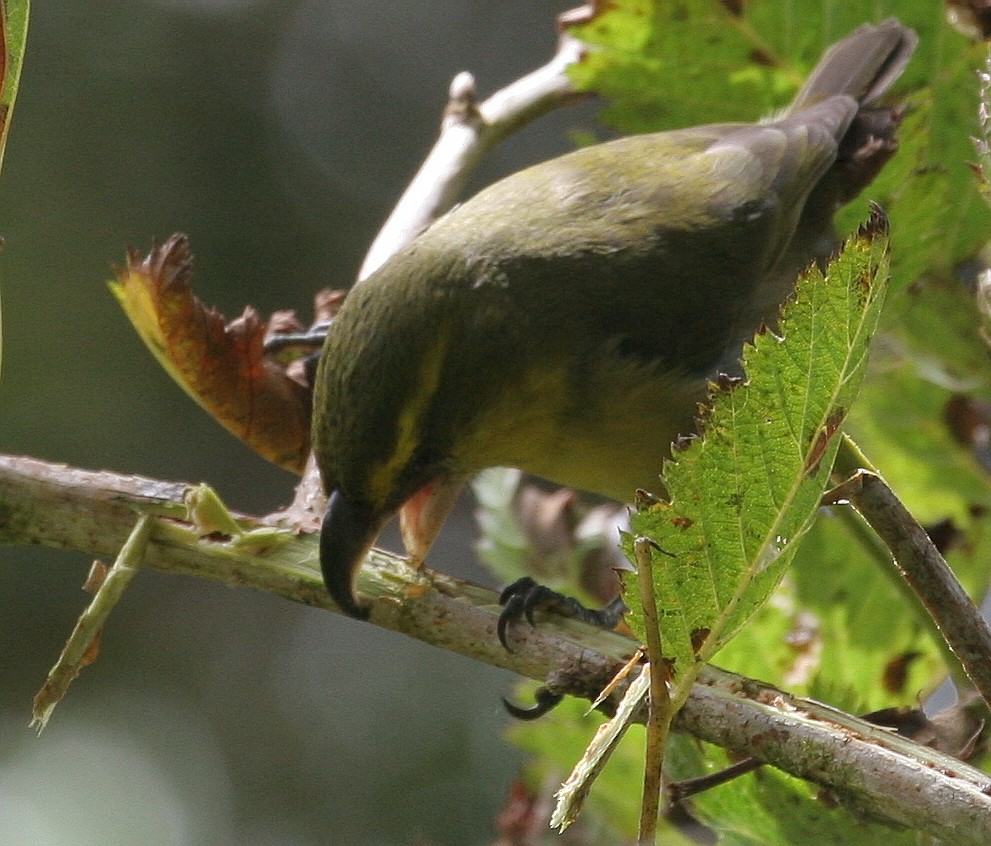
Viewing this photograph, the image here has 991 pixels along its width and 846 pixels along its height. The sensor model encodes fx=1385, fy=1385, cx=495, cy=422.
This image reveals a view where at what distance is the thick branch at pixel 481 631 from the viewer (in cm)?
150

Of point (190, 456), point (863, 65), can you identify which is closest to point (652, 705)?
point (863, 65)

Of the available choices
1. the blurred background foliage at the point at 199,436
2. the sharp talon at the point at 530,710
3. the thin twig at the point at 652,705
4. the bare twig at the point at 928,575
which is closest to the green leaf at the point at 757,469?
the thin twig at the point at 652,705

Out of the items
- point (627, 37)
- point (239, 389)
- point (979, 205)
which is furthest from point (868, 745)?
point (627, 37)

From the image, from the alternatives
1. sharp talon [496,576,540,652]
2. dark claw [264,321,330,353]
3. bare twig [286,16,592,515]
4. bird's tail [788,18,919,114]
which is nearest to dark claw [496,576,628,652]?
sharp talon [496,576,540,652]

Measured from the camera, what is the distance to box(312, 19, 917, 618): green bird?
260 cm

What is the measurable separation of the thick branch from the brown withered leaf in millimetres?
364

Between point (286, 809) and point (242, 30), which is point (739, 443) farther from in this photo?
point (242, 30)

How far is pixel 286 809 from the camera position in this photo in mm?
7816

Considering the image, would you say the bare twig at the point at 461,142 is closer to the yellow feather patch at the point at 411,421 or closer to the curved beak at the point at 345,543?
the yellow feather patch at the point at 411,421

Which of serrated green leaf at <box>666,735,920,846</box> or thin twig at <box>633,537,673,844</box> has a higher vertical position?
thin twig at <box>633,537,673,844</box>

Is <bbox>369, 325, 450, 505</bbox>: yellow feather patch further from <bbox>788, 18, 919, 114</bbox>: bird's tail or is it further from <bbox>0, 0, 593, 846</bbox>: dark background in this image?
<bbox>0, 0, 593, 846</bbox>: dark background

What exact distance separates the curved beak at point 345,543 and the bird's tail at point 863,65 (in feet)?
5.57

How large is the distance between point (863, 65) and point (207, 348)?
1.84 m

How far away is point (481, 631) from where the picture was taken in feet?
6.45
